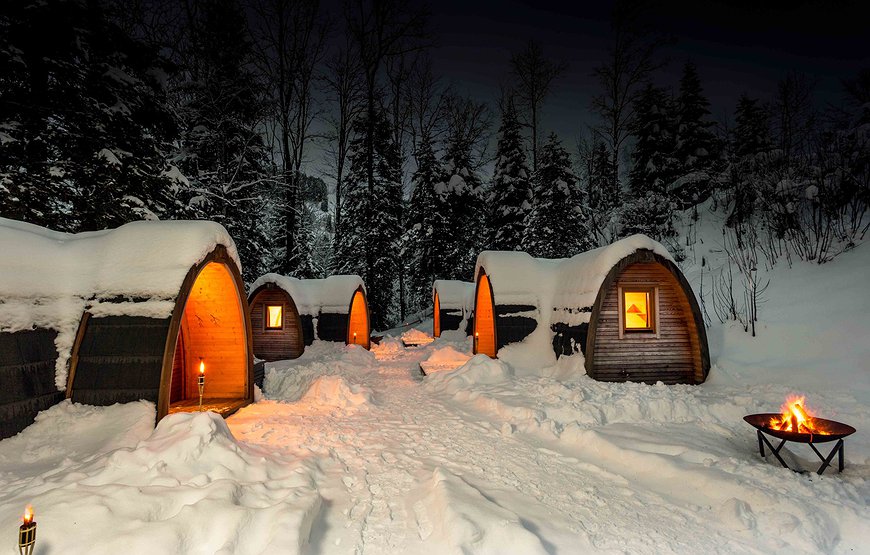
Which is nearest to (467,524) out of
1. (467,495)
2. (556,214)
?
(467,495)

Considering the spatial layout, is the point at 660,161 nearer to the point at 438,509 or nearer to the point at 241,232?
the point at 241,232

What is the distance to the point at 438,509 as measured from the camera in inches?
139

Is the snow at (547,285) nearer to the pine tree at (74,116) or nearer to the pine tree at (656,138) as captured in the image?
the pine tree at (74,116)

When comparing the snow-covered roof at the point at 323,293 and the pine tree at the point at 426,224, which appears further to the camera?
the pine tree at the point at 426,224

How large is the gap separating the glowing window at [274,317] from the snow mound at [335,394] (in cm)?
765

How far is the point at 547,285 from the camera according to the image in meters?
12.2

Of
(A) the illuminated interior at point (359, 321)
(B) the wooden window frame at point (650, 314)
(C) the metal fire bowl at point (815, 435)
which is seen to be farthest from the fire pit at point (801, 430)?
(A) the illuminated interior at point (359, 321)

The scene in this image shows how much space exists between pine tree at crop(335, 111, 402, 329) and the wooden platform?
18.1 metres

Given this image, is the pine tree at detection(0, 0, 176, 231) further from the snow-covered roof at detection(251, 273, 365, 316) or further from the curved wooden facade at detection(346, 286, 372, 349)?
the curved wooden facade at detection(346, 286, 372, 349)

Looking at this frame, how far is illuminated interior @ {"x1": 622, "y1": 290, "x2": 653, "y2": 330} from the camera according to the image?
30.9 feet

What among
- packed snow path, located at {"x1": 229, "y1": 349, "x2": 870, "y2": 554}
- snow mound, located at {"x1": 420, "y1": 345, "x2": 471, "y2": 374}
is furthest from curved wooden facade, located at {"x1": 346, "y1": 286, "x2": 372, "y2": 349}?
packed snow path, located at {"x1": 229, "y1": 349, "x2": 870, "y2": 554}

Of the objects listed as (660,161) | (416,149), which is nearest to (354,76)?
(416,149)

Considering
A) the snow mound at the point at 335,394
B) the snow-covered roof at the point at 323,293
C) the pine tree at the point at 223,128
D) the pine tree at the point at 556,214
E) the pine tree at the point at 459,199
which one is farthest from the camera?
the pine tree at the point at 459,199

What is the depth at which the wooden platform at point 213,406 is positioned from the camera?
6267mm
